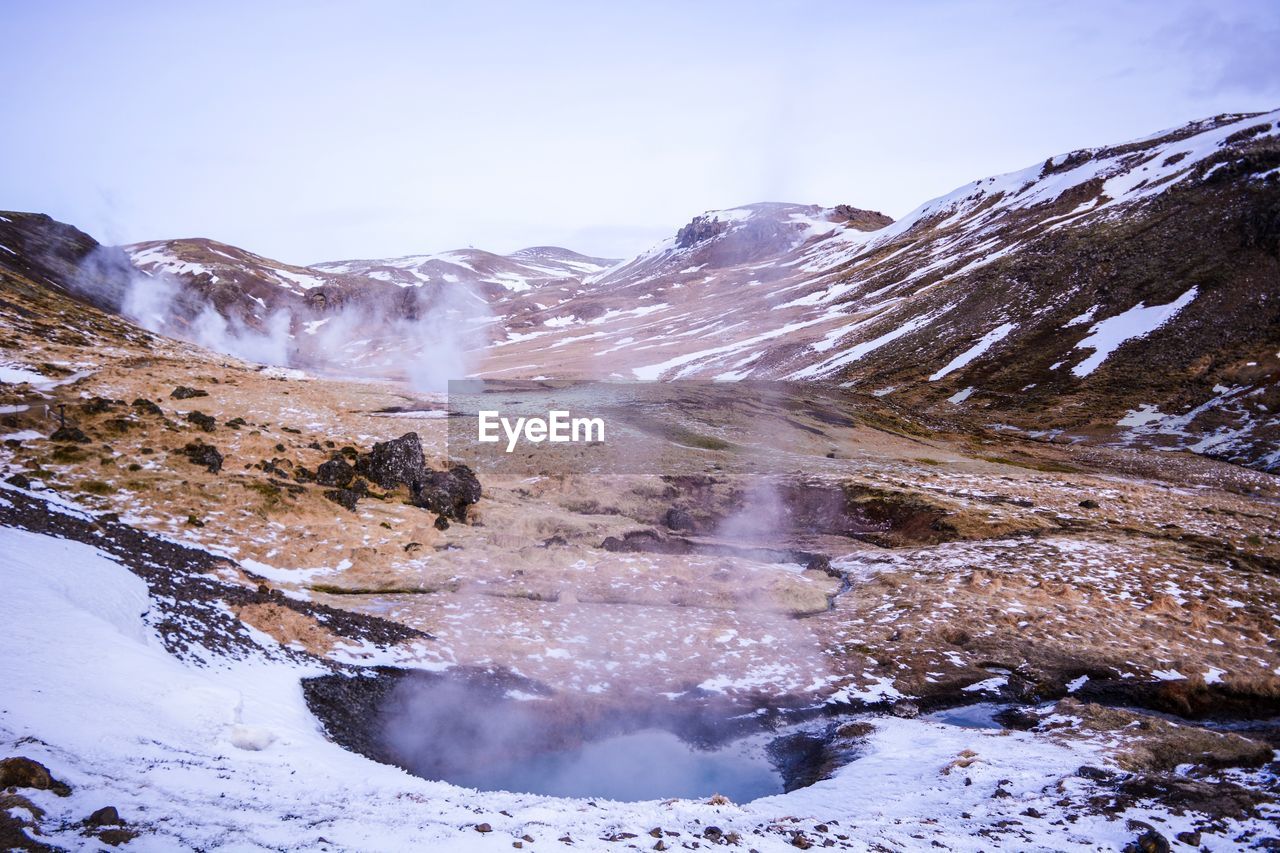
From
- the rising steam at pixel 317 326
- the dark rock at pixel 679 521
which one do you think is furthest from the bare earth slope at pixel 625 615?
→ the rising steam at pixel 317 326

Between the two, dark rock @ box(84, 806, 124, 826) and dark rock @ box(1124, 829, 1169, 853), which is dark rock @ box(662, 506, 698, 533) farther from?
dark rock @ box(84, 806, 124, 826)

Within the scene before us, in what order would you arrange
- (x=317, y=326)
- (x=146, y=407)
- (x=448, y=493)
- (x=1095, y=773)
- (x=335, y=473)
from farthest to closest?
1. (x=317, y=326)
2. (x=448, y=493)
3. (x=335, y=473)
4. (x=146, y=407)
5. (x=1095, y=773)

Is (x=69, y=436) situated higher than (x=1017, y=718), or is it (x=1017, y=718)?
(x=69, y=436)

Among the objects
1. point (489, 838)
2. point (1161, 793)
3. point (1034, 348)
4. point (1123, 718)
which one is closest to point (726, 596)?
point (1123, 718)

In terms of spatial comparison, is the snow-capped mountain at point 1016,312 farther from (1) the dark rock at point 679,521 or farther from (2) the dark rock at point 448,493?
(2) the dark rock at point 448,493

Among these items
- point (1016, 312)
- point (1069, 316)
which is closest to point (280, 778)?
point (1069, 316)

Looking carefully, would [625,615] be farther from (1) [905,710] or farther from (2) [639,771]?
(1) [905,710]

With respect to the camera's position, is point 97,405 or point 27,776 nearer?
point 27,776
